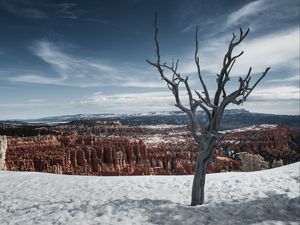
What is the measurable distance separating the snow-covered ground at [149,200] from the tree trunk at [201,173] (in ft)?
1.35

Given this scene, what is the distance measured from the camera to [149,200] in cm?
1204

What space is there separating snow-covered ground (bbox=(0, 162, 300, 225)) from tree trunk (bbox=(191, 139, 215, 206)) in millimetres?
410

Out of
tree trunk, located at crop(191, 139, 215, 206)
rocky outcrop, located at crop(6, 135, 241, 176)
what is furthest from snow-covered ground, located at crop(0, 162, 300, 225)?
rocky outcrop, located at crop(6, 135, 241, 176)

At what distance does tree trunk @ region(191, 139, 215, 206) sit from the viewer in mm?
11438

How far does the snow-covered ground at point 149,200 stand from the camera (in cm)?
994

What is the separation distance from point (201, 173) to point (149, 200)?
2.15 metres

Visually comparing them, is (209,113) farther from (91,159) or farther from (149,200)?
(91,159)

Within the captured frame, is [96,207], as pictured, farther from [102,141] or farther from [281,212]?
[102,141]

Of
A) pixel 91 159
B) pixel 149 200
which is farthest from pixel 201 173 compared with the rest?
pixel 91 159

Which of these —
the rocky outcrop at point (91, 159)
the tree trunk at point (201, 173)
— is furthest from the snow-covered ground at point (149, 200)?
the rocky outcrop at point (91, 159)

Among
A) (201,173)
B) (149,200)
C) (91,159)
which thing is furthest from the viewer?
(91,159)

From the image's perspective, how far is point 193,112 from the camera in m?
12.2

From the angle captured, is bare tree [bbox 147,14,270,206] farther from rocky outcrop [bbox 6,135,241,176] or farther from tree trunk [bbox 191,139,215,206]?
rocky outcrop [bbox 6,135,241,176]

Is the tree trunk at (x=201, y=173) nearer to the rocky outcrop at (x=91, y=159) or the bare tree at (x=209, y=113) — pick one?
the bare tree at (x=209, y=113)
